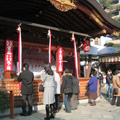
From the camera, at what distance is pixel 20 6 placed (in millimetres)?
Result: 7039

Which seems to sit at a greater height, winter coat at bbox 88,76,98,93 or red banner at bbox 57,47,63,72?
red banner at bbox 57,47,63,72

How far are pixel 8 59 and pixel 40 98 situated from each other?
2138 mm

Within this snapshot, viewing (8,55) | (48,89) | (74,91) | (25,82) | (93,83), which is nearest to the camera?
(48,89)

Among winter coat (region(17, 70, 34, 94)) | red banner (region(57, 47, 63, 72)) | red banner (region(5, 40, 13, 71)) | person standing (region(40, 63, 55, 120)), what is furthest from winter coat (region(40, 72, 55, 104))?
red banner (region(57, 47, 63, 72))

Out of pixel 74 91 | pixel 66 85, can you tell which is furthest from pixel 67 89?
pixel 74 91

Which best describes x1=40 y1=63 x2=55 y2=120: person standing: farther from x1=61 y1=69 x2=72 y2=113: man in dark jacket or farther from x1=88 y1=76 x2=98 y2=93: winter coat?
x1=88 y1=76 x2=98 y2=93: winter coat

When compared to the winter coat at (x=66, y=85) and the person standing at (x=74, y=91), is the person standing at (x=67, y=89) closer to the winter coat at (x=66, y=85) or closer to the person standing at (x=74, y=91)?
the winter coat at (x=66, y=85)

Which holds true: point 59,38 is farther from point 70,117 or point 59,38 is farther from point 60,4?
point 70,117

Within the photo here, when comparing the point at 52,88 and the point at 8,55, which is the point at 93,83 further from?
the point at 8,55

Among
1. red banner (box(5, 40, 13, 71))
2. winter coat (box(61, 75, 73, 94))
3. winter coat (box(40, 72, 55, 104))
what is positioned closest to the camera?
winter coat (box(40, 72, 55, 104))

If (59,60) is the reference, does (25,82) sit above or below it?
below

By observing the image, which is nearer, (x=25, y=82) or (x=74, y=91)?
(x=25, y=82)

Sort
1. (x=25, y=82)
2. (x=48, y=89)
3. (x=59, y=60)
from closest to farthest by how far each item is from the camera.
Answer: (x=48, y=89), (x=25, y=82), (x=59, y=60)

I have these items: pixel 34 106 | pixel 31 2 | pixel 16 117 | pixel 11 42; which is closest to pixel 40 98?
pixel 34 106
